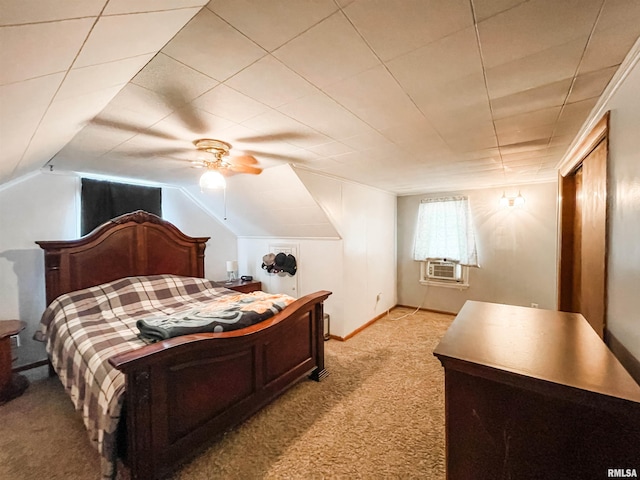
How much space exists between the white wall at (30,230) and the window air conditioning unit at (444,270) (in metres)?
5.08

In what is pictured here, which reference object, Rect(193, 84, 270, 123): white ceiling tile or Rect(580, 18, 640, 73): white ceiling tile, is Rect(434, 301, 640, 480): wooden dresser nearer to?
Rect(580, 18, 640, 73): white ceiling tile

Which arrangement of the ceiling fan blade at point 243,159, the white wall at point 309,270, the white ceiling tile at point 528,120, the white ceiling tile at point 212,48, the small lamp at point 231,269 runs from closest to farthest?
the white ceiling tile at point 212,48 → the white ceiling tile at point 528,120 → the ceiling fan blade at point 243,159 → the white wall at point 309,270 → the small lamp at point 231,269

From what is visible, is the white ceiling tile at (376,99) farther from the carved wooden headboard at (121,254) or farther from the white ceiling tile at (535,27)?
the carved wooden headboard at (121,254)

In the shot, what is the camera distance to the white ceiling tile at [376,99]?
1284mm

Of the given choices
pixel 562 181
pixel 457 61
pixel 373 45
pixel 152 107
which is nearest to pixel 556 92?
pixel 457 61

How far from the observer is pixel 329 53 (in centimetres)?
109

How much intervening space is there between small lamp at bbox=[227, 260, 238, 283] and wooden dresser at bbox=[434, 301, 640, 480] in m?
3.71

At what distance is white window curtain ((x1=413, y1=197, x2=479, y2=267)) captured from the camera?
4.32 metres

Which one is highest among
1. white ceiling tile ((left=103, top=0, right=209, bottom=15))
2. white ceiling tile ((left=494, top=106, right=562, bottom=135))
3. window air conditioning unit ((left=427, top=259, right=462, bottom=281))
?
white ceiling tile ((left=494, top=106, right=562, bottom=135))

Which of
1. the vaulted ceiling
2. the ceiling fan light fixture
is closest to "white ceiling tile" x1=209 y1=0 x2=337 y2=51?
the vaulted ceiling

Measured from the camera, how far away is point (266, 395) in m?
2.06

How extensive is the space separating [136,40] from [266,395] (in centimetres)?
223

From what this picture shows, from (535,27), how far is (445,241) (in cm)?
389

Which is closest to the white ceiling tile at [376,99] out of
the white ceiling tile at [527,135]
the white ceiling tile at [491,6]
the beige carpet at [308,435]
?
the white ceiling tile at [491,6]
